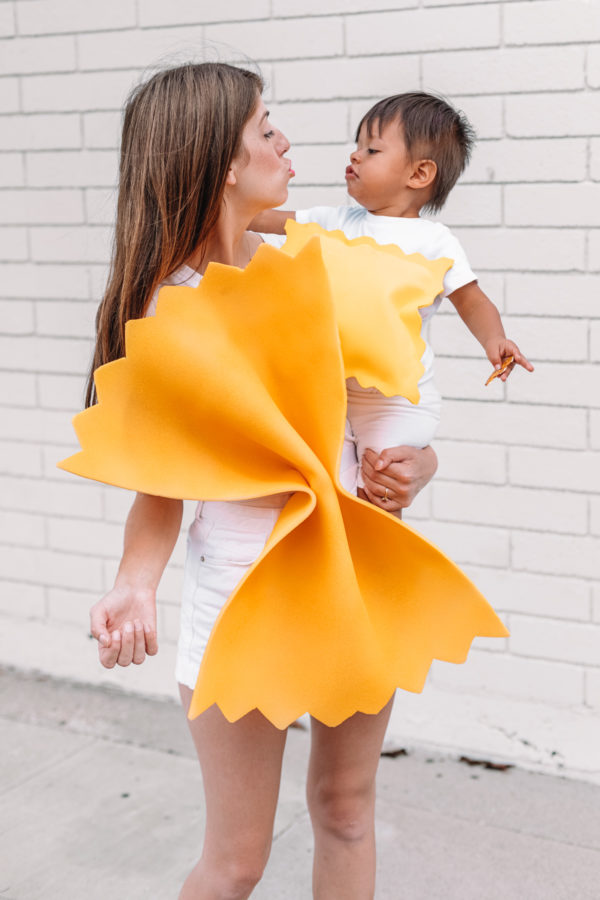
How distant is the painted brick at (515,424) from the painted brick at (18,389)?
4.94 ft

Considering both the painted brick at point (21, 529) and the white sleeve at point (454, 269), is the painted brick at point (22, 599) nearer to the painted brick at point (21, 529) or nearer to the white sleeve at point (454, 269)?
the painted brick at point (21, 529)

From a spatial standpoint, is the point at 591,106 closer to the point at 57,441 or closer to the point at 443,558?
the point at 443,558

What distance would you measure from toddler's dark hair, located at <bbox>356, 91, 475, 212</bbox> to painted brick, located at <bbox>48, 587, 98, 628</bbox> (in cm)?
219

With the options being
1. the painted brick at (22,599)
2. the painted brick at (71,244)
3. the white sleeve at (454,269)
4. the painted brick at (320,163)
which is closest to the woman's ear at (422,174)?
the white sleeve at (454,269)

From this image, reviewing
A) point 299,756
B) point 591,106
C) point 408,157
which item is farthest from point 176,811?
point 591,106

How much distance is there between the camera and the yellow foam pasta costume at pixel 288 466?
155 cm

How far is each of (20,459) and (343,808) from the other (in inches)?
90.5

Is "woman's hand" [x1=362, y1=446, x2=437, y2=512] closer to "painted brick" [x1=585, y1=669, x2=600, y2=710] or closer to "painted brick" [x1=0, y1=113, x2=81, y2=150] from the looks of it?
"painted brick" [x1=585, y1=669, x2=600, y2=710]

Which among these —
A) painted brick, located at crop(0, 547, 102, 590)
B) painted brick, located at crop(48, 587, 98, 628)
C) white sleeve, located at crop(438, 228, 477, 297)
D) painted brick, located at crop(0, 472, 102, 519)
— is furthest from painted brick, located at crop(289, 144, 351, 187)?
painted brick, located at crop(48, 587, 98, 628)

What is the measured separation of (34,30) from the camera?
3.56m

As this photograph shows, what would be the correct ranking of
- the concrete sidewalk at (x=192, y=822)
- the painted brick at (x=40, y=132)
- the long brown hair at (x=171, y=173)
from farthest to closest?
1. the painted brick at (x=40, y=132)
2. the concrete sidewalk at (x=192, y=822)
3. the long brown hair at (x=171, y=173)

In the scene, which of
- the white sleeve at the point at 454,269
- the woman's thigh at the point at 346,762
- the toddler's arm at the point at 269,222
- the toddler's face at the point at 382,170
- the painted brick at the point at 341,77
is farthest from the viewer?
the painted brick at the point at 341,77

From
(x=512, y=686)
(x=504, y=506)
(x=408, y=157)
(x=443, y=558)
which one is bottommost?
(x=512, y=686)

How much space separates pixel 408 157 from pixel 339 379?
2.56 ft
